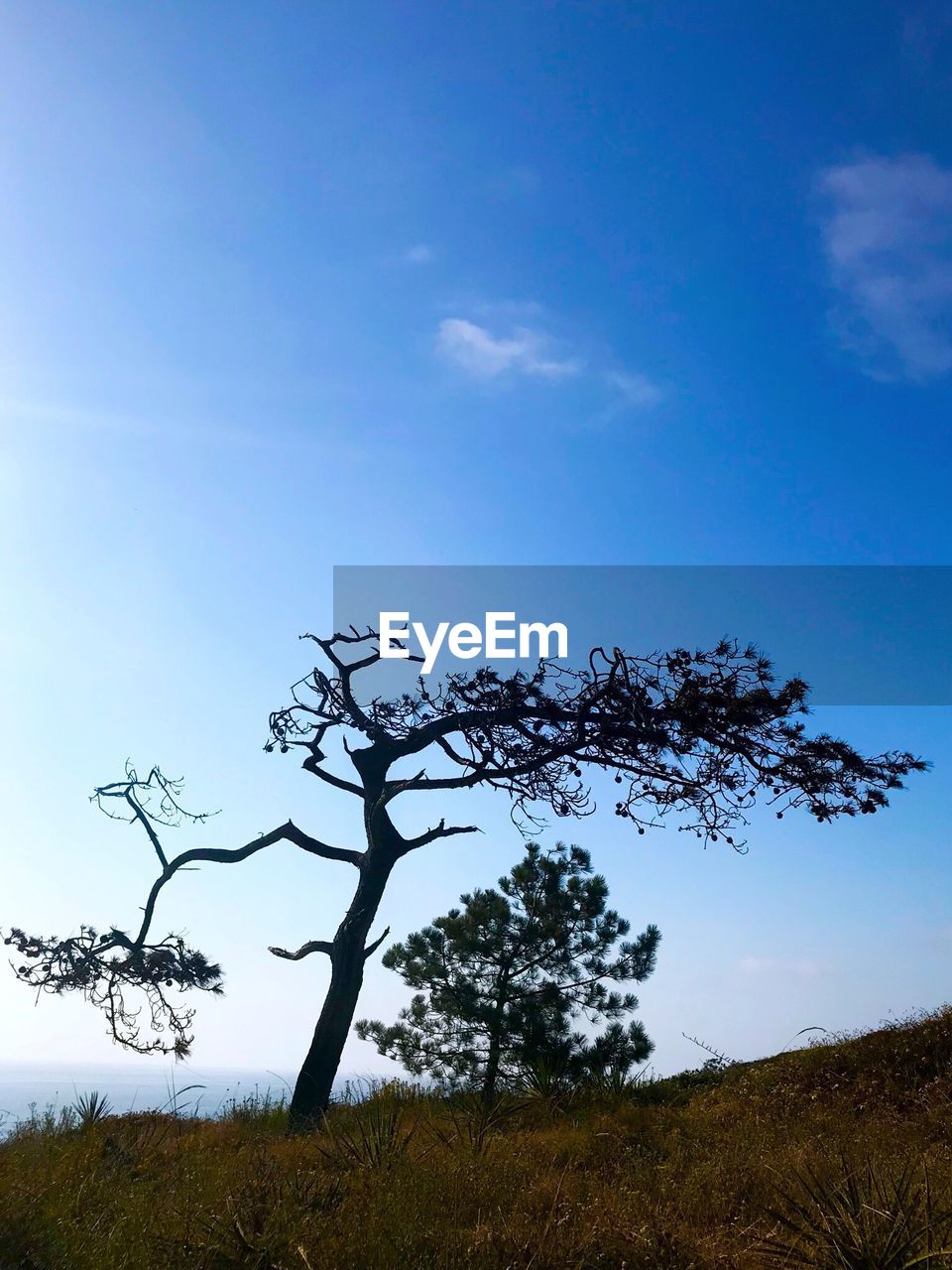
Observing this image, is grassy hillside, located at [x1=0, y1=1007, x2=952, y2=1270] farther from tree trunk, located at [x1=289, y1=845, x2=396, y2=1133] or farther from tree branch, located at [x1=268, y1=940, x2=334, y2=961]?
tree branch, located at [x1=268, y1=940, x2=334, y2=961]

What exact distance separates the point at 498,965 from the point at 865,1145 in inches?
292

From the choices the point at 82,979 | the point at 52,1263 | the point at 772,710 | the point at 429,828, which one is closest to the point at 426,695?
the point at 429,828

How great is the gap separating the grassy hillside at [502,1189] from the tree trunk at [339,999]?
411 millimetres

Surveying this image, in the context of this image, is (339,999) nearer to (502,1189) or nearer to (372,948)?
(372,948)

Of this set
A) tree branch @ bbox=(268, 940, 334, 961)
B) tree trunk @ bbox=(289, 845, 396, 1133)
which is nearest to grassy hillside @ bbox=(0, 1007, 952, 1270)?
tree trunk @ bbox=(289, 845, 396, 1133)

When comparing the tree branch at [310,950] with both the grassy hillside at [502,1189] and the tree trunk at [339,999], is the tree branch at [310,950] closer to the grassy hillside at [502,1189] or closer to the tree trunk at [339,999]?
the tree trunk at [339,999]

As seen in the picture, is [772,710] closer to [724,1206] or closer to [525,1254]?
[724,1206]

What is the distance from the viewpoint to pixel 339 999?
40.4 feet

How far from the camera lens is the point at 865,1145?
32.1 feet

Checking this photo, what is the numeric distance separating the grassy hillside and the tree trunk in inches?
16.2

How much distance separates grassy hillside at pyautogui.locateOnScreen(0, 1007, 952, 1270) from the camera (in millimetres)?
5824

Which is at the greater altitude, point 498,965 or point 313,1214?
point 498,965

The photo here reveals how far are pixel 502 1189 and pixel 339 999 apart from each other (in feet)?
17.3

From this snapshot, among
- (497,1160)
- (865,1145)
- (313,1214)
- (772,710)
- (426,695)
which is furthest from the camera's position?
(426,695)
